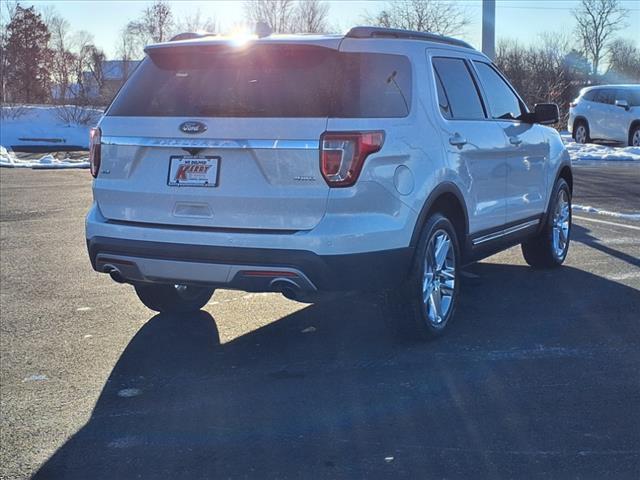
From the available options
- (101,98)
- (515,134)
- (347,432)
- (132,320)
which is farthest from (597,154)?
(101,98)

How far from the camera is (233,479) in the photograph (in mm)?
3578

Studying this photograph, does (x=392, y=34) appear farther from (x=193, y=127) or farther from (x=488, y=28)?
(x=488, y=28)

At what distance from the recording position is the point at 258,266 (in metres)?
4.61

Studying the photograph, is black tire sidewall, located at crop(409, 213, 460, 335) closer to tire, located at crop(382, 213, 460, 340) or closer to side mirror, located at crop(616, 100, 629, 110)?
tire, located at crop(382, 213, 460, 340)

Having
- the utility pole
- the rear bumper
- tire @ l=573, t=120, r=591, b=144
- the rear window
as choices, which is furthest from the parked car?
the rear bumper

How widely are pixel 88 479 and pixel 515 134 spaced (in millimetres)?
4278

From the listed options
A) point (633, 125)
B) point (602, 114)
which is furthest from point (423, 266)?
point (602, 114)

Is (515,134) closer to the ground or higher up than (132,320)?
higher up

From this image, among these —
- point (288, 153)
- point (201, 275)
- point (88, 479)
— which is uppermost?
point (288, 153)

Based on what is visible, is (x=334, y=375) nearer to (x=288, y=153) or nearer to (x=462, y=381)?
(x=462, y=381)

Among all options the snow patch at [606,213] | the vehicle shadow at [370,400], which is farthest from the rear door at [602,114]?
the vehicle shadow at [370,400]

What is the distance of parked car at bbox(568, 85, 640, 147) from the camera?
21.8 m

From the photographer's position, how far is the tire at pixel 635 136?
2192 centimetres

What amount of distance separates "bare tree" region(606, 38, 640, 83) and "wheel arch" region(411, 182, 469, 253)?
45.0m
